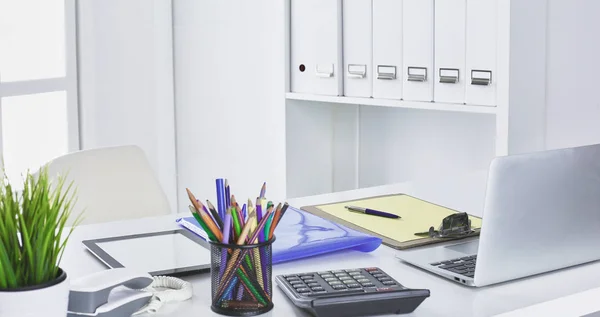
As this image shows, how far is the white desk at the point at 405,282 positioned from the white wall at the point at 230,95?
4.74 ft

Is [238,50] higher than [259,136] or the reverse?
higher

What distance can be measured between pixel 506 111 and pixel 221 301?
1.29 metres

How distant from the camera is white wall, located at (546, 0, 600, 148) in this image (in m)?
2.34

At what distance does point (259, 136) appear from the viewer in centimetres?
330

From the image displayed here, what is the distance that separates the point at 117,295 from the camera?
1.18m

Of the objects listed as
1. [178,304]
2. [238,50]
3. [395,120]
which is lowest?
[178,304]

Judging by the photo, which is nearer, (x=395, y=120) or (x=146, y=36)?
(x=395, y=120)

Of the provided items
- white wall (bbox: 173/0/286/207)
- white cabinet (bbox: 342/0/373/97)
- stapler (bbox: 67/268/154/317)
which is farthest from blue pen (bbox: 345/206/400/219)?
white wall (bbox: 173/0/286/207)

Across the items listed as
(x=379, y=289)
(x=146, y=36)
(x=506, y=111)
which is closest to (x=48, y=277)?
(x=379, y=289)

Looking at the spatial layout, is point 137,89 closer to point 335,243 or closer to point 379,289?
point 335,243

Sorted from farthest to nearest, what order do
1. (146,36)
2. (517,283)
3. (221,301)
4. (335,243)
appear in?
(146,36) < (335,243) < (517,283) < (221,301)

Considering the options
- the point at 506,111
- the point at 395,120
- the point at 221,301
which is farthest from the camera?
the point at 395,120

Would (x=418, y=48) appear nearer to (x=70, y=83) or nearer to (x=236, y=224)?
(x=236, y=224)

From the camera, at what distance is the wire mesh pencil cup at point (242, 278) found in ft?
3.88
